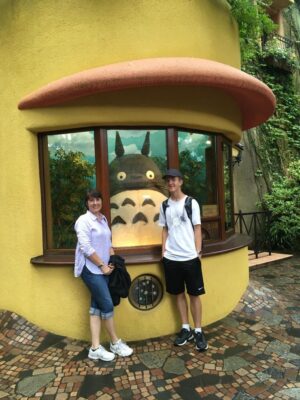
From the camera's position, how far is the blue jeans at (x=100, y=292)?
3.52 meters

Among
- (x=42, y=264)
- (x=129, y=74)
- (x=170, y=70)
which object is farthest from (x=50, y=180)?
(x=170, y=70)

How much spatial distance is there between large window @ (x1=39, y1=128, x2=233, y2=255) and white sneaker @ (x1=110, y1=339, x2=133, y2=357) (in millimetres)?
989

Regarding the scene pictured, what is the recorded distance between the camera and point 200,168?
4.60 meters

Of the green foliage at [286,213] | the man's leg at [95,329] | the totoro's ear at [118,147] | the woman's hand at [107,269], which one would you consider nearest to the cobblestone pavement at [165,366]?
the man's leg at [95,329]

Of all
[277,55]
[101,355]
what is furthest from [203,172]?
[277,55]

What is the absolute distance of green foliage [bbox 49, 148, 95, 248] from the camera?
4.12m

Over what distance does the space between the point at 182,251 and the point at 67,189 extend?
4.95 feet

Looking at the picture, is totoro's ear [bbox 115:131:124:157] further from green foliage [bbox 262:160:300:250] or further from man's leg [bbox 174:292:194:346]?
green foliage [bbox 262:160:300:250]

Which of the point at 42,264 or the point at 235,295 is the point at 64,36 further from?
the point at 235,295

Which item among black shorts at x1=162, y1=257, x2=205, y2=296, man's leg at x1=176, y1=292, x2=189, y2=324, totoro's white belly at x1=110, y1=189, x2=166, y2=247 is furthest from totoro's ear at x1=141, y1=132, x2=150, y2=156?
man's leg at x1=176, y1=292, x2=189, y2=324

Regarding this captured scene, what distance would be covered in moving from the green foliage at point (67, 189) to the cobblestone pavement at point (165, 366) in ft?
3.57

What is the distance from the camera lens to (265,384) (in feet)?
10.1

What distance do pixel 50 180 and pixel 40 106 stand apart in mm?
834

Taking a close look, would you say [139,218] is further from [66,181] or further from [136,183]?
[66,181]
